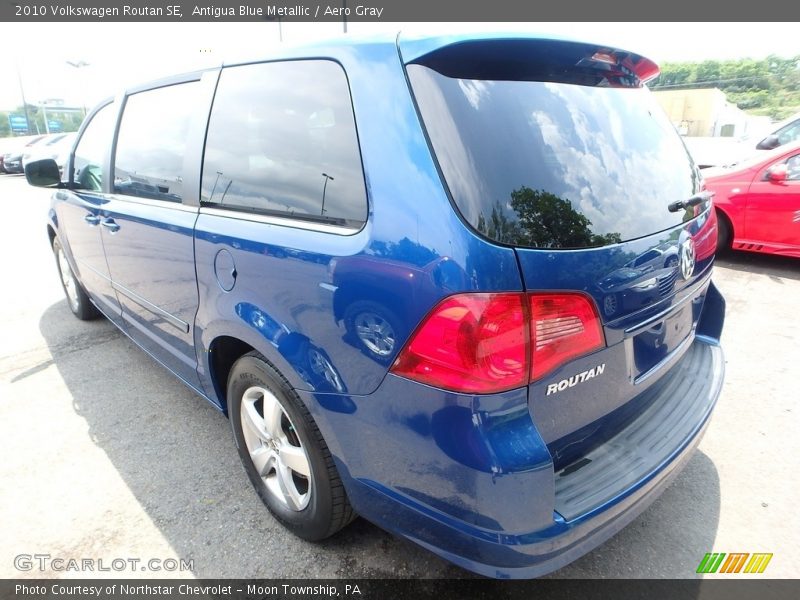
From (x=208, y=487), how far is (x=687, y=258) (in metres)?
2.30

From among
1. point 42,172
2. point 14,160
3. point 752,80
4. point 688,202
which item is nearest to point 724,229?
point 688,202

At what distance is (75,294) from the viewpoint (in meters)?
4.42

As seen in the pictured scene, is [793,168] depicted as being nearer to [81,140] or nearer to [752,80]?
[81,140]

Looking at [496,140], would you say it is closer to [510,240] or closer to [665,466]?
[510,240]

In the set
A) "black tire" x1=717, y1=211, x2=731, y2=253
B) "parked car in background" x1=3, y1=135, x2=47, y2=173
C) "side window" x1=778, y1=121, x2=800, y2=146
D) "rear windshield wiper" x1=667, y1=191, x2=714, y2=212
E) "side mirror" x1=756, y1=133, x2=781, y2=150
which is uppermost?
"rear windshield wiper" x1=667, y1=191, x2=714, y2=212

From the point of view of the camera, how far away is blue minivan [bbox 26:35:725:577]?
1328 millimetres

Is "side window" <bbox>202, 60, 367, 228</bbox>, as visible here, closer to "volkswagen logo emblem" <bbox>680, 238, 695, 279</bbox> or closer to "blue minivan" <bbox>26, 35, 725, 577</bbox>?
"blue minivan" <bbox>26, 35, 725, 577</bbox>

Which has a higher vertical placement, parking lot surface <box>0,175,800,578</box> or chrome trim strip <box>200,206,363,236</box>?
chrome trim strip <box>200,206,363,236</box>

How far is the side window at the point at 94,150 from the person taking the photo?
3.21 m

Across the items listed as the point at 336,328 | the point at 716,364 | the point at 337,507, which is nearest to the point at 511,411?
the point at 336,328

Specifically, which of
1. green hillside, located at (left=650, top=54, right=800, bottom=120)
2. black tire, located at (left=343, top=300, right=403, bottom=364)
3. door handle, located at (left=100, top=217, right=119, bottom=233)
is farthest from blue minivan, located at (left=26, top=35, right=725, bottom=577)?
green hillside, located at (left=650, top=54, right=800, bottom=120)

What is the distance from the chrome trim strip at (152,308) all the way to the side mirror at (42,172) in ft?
3.44

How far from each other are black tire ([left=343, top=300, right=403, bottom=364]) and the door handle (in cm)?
209

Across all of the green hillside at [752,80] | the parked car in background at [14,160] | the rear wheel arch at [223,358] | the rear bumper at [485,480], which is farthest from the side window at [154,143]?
the green hillside at [752,80]
